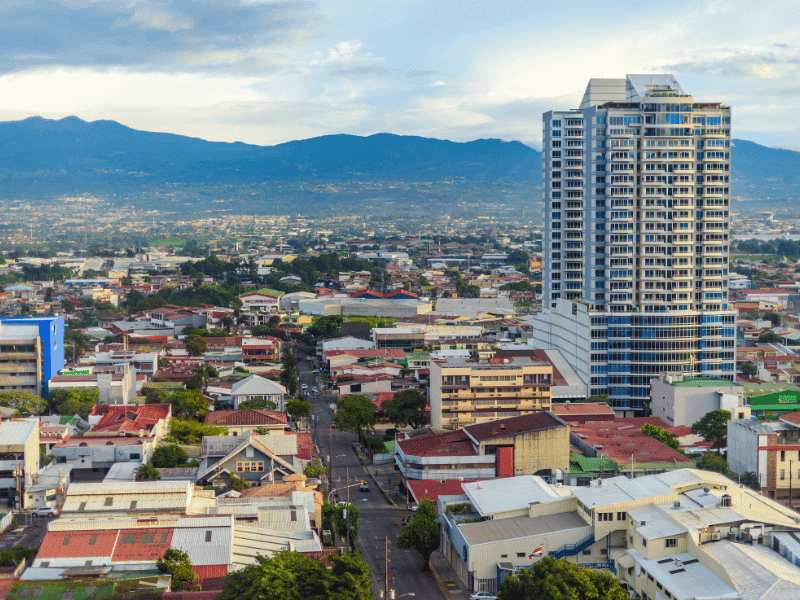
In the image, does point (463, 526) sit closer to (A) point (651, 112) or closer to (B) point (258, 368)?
(A) point (651, 112)

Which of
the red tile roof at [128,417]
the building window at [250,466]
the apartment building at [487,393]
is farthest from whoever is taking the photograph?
the apartment building at [487,393]

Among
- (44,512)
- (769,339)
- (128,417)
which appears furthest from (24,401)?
(769,339)

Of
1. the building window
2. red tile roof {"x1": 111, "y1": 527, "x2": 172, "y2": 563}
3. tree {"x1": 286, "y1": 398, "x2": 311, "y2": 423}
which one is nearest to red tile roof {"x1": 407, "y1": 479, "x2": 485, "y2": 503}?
the building window

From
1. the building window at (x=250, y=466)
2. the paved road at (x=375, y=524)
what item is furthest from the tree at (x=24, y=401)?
the building window at (x=250, y=466)

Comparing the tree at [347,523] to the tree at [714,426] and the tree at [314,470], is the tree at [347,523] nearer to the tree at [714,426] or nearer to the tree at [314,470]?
the tree at [314,470]

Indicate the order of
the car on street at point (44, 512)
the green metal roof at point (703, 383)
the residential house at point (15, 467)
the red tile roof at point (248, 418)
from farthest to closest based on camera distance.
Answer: the green metal roof at point (703, 383) → the red tile roof at point (248, 418) → the residential house at point (15, 467) → the car on street at point (44, 512)

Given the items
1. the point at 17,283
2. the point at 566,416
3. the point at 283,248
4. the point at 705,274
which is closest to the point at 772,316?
the point at 705,274
